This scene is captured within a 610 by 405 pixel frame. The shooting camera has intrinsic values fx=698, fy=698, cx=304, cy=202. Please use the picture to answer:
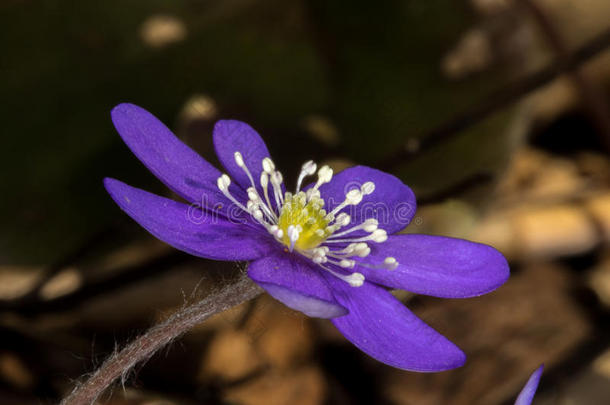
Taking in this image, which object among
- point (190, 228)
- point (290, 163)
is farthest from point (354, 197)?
point (290, 163)

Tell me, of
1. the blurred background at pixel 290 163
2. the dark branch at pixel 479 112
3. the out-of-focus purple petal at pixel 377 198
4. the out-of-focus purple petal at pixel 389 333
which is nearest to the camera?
the out-of-focus purple petal at pixel 389 333

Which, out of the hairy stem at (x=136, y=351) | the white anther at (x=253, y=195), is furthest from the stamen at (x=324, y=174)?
the hairy stem at (x=136, y=351)

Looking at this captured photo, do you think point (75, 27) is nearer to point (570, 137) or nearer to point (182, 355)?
point (182, 355)

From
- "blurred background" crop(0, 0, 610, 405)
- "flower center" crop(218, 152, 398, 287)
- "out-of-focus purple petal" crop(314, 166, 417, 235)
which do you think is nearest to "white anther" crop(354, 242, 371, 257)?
"flower center" crop(218, 152, 398, 287)

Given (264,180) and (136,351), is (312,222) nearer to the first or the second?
(264,180)

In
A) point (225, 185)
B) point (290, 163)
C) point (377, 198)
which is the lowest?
point (290, 163)

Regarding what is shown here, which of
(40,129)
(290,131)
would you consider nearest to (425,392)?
(290,131)

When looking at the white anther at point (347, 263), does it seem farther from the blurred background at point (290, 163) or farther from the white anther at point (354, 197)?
the blurred background at point (290, 163)
